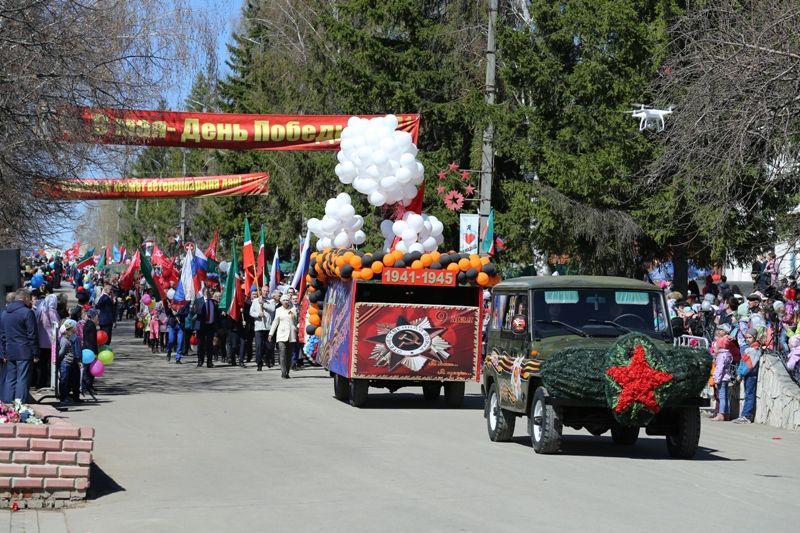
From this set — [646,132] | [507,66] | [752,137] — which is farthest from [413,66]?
[752,137]

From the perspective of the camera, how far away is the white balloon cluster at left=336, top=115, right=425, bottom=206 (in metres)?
22.8

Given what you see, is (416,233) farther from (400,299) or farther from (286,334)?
(286,334)

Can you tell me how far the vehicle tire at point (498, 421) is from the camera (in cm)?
1636

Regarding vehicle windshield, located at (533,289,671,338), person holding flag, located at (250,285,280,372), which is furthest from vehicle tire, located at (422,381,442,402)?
person holding flag, located at (250,285,280,372)

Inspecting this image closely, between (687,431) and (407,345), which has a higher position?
(407,345)

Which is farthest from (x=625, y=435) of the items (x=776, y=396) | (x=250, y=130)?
(x=250, y=130)

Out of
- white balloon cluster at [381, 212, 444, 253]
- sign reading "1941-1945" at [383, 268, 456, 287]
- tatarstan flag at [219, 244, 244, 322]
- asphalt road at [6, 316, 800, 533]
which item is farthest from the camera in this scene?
tatarstan flag at [219, 244, 244, 322]

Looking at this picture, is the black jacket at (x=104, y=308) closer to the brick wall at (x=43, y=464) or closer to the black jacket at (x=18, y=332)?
the black jacket at (x=18, y=332)

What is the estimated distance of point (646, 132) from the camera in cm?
3219

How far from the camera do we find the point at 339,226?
78.7ft

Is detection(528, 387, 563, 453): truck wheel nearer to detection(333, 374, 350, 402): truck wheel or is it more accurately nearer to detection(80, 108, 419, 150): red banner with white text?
detection(333, 374, 350, 402): truck wheel

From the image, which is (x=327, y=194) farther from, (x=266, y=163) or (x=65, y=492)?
(x=65, y=492)

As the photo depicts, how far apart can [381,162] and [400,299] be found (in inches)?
94.9

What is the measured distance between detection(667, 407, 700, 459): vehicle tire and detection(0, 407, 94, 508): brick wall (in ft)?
22.4
